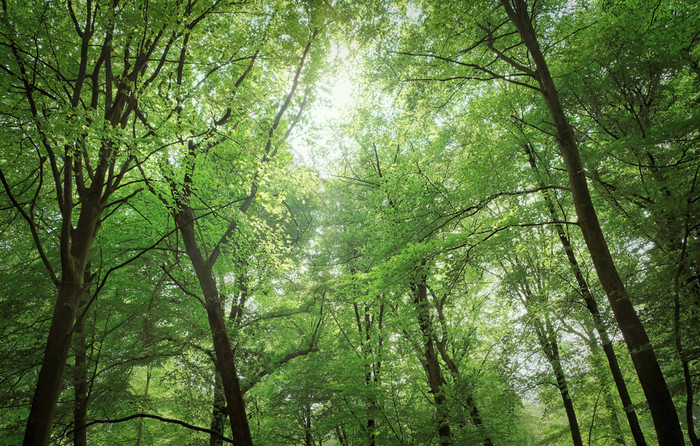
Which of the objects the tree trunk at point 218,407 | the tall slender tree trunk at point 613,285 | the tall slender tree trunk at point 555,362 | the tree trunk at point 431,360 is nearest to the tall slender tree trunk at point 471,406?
the tree trunk at point 431,360

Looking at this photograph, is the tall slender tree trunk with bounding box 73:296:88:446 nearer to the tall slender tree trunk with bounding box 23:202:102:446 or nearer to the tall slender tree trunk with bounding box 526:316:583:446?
the tall slender tree trunk with bounding box 23:202:102:446

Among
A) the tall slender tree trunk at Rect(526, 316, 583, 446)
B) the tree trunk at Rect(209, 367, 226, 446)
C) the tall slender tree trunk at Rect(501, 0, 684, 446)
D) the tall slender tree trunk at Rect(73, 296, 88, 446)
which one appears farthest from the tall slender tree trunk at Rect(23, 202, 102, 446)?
the tall slender tree trunk at Rect(526, 316, 583, 446)

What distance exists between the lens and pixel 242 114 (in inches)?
199

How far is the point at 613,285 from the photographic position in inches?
146

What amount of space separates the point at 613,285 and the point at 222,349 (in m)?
5.52

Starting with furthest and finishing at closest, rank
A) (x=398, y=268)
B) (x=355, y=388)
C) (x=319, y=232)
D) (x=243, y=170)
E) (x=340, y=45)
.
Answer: (x=319, y=232) < (x=355, y=388) < (x=340, y=45) < (x=243, y=170) < (x=398, y=268)

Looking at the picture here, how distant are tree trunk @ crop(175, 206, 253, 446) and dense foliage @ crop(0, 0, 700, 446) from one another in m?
0.04

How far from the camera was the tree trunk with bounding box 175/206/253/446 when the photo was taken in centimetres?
471

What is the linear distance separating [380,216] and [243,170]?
3.95 metres

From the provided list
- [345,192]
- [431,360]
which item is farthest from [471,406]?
[345,192]

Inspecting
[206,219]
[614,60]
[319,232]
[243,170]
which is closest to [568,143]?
[614,60]

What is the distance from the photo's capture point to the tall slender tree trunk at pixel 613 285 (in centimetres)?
325

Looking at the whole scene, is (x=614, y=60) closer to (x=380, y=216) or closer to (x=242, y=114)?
(x=380, y=216)

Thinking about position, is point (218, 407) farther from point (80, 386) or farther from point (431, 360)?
point (431, 360)
